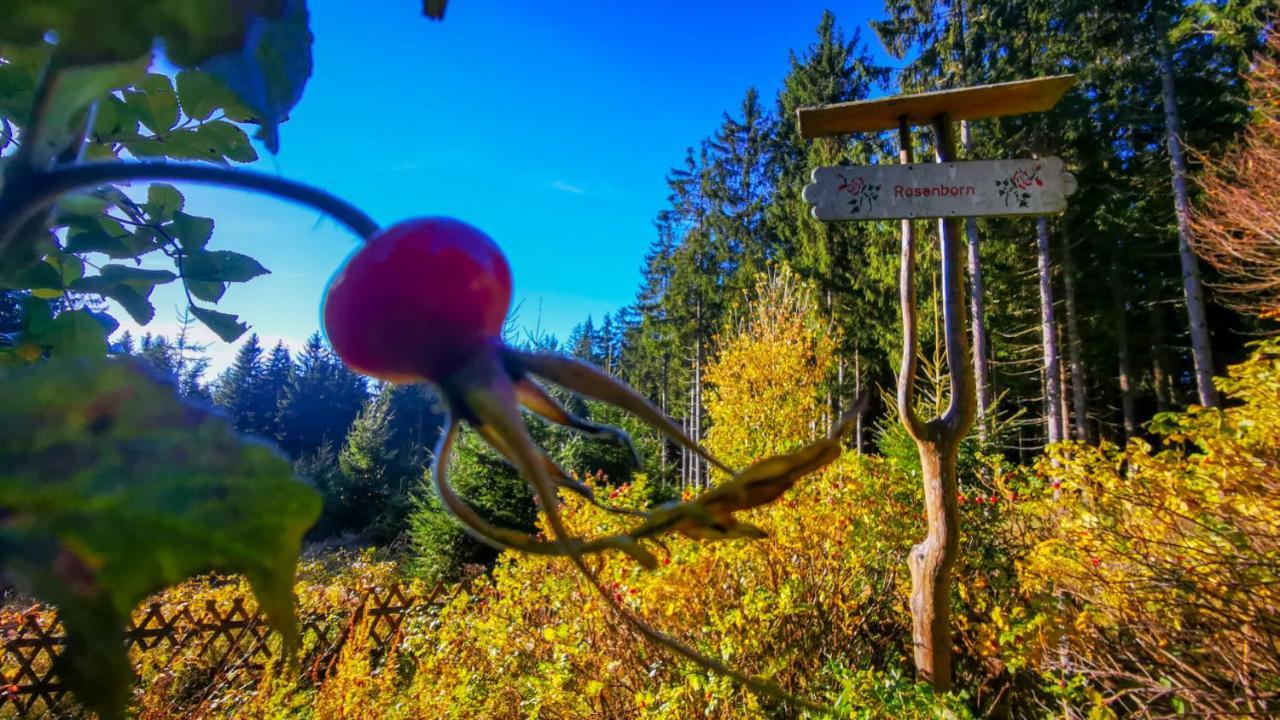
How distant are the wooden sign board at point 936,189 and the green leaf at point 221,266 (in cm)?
210

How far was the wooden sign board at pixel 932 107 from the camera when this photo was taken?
214 cm

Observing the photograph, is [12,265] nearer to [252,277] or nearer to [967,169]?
[252,277]

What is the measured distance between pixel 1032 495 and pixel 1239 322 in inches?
504

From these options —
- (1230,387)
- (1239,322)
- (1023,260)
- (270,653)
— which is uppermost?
(1023,260)

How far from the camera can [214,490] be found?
17 centimetres

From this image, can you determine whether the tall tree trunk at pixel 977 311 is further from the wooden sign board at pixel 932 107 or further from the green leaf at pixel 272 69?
the green leaf at pixel 272 69

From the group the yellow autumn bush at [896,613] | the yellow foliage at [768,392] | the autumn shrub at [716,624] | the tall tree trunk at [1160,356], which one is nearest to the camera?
the yellow autumn bush at [896,613]

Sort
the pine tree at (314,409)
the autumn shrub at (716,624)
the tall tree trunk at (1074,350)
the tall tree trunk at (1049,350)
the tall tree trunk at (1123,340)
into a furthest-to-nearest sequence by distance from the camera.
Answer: the pine tree at (314,409) < the tall tree trunk at (1123,340) < the tall tree trunk at (1074,350) < the tall tree trunk at (1049,350) < the autumn shrub at (716,624)

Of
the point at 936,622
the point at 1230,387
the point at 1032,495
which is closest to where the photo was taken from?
the point at 936,622

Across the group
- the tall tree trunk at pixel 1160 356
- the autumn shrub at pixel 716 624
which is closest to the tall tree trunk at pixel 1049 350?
the tall tree trunk at pixel 1160 356

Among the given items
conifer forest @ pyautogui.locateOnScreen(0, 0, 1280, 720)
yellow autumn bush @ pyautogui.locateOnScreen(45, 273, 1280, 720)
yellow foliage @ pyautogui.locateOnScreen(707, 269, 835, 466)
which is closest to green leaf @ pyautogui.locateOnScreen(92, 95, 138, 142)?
conifer forest @ pyautogui.locateOnScreen(0, 0, 1280, 720)

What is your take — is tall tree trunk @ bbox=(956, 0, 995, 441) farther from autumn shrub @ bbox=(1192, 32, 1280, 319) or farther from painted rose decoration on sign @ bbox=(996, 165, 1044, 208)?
painted rose decoration on sign @ bbox=(996, 165, 1044, 208)

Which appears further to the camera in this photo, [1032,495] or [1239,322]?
[1239,322]

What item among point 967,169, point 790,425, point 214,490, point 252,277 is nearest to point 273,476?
point 214,490
